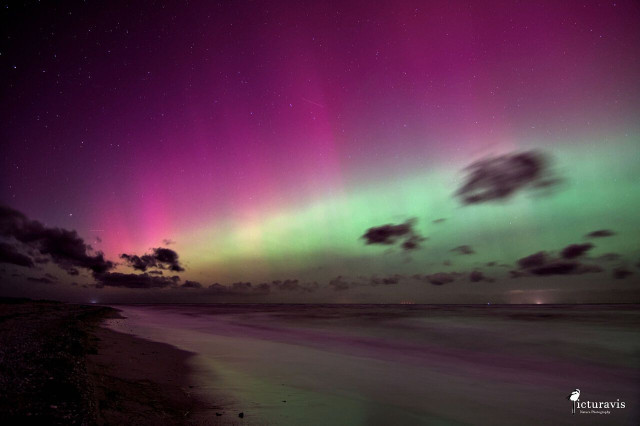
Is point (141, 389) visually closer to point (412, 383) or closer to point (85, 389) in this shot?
point (85, 389)

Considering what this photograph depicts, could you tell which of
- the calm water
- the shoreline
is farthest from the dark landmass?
the calm water

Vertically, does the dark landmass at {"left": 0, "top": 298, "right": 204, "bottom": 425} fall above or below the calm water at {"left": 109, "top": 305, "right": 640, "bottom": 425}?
above

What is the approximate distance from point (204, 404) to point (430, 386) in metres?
7.27

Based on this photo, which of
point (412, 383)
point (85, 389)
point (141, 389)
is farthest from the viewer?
point (412, 383)

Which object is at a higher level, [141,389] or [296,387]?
[141,389]

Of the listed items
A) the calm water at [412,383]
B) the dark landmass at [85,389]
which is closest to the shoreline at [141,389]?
the dark landmass at [85,389]

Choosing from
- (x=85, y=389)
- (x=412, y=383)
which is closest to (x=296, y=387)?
(x=412, y=383)

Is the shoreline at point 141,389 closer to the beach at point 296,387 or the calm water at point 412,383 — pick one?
the beach at point 296,387

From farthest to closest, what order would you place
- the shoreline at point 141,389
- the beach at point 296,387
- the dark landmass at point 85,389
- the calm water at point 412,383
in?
the calm water at point 412,383, the beach at point 296,387, the shoreline at point 141,389, the dark landmass at point 85,389

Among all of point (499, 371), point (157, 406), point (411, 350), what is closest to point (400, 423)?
point (157, 406)

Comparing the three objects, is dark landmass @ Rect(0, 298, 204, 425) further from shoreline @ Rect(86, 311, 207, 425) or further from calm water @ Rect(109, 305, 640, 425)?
calm water @ Rect(109, 305, 640, 425)

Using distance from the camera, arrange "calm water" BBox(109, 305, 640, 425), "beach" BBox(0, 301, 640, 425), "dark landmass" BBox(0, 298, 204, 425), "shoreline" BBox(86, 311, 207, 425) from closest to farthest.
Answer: "dark landmass" BBox(0, 298, 204, 425), "shoreline" BBox(86, 311, 207, 425), "beach" BBox(0, 301, 640, 425), "calm water" BBox(109, 305, 640, 425)

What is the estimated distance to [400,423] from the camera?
779 cm

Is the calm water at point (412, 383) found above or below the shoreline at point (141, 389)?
below
